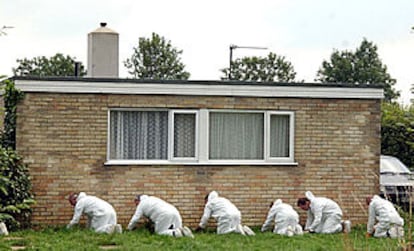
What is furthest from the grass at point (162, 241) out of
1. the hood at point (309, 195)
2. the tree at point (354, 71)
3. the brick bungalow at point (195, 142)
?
the tree at point (354, 71)

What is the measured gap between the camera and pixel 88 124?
16750 millimetres

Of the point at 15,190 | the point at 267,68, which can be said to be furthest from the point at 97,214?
the point at 267,68

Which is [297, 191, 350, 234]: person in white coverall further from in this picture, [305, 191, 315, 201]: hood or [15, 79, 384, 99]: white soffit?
[15, 79, 384, 99]: white soffit

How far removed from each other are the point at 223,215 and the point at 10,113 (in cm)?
459

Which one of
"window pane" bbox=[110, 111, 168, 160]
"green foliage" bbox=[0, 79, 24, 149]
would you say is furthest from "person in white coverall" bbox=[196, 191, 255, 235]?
"green foliage" bbox=[0, 79, 24, 149]

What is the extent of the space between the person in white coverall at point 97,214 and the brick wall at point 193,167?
39.4 inches

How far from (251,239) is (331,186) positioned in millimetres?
3218

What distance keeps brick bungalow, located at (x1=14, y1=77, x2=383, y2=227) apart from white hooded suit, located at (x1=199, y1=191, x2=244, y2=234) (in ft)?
2.66

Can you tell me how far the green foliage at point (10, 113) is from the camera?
16.2 meters

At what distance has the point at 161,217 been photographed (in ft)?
51.0

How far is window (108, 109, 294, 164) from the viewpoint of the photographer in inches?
675

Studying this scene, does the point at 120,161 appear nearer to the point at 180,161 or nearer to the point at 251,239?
the point at 180,161

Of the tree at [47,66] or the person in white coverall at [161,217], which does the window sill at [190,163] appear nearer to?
the person in white coverall at [161,217]

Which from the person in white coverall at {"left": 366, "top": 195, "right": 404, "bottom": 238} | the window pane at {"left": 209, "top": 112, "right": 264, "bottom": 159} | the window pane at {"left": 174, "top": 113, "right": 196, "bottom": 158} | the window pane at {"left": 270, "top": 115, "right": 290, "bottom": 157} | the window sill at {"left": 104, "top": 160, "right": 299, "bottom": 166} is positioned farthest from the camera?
the window pane at {"left": 270, "top": 115, "right": 290, "bottom": 157}
